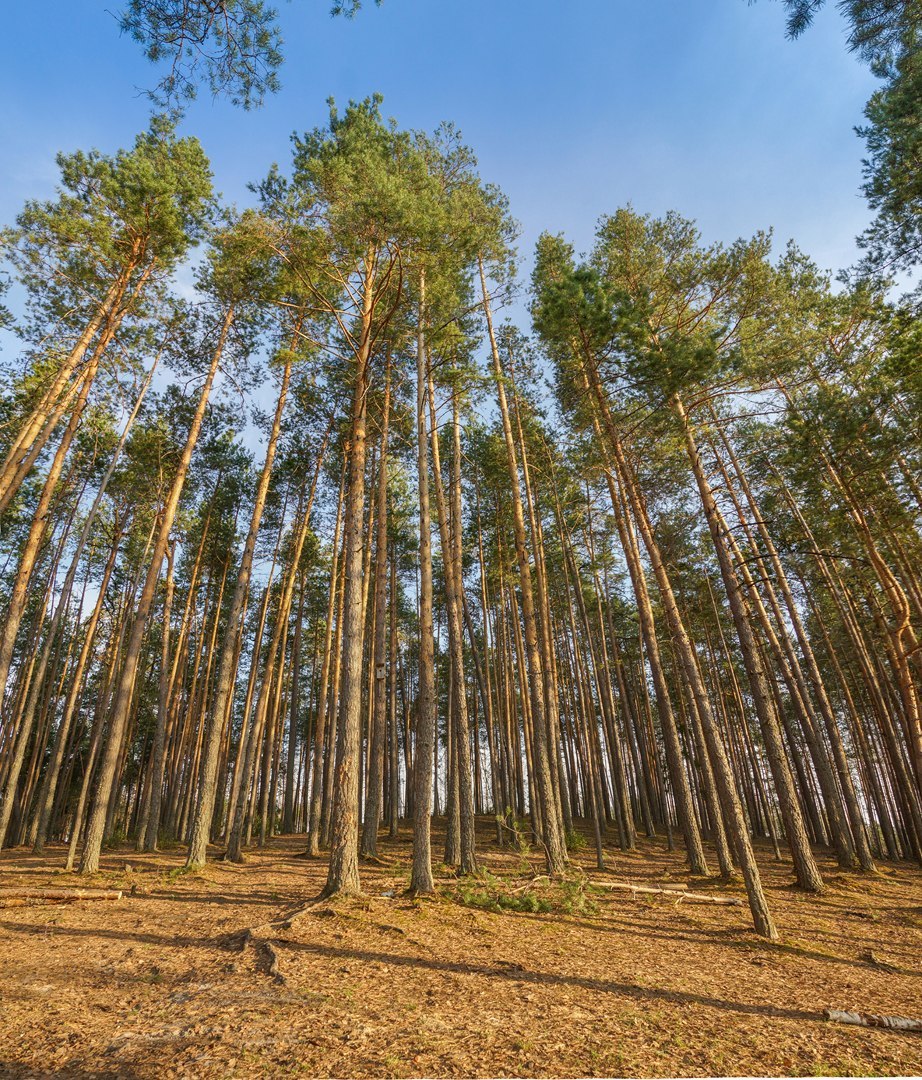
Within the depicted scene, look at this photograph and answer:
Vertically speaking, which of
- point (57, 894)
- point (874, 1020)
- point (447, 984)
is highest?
point (57, 894)

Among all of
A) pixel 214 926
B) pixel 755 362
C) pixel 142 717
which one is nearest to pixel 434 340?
pixel 755 362

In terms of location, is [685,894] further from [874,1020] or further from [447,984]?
[447,984]

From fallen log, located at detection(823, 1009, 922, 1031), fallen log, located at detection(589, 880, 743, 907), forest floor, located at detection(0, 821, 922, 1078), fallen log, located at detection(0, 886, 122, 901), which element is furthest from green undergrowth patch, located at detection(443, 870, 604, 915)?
fallen log, located at detection(0, 886, 122, 901)

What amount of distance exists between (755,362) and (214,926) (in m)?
12.4

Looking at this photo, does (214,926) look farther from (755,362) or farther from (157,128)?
(157,128)

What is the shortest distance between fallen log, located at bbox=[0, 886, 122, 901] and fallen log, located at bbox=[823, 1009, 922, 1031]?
9.33 m

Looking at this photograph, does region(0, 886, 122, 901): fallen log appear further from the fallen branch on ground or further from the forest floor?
the fallen branch on ground

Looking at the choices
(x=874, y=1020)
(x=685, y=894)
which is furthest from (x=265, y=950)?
(x=685, y=894)

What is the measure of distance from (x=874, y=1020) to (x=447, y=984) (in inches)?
137

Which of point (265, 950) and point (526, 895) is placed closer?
point (265, 950)

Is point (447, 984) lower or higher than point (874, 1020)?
higher

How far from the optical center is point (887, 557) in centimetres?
1370

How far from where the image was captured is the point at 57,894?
310 inches

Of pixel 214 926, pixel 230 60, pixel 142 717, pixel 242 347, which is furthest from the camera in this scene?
pixel 142 717
